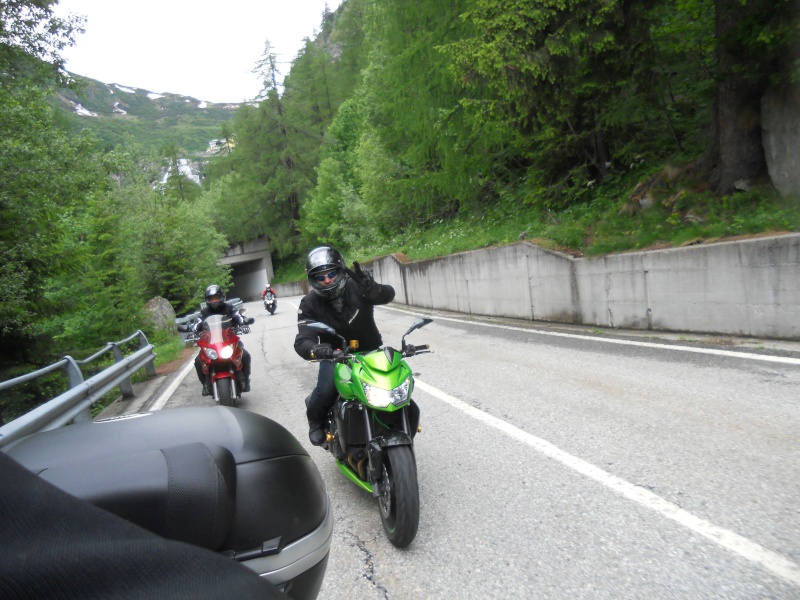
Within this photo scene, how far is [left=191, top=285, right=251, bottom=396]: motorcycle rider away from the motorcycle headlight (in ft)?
16.8

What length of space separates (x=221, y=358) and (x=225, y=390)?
17.5 inches

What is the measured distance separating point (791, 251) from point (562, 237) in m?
5.73

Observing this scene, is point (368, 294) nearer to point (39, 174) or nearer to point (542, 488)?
point (542, 488)

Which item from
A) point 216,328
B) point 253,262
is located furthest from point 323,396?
point 253,262

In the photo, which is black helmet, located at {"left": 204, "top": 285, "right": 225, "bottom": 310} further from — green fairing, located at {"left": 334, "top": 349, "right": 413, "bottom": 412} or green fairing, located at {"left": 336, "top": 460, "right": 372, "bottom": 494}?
green fairing, located at {"left": 334, "top": 349, "right": 413, "bottom": 412}

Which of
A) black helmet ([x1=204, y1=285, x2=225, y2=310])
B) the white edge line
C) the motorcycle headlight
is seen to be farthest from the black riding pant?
black helmet ([x1=204, y1=285, x2=225, y2=310])

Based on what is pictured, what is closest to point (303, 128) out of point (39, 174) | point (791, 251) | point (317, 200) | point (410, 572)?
point (317, 200)

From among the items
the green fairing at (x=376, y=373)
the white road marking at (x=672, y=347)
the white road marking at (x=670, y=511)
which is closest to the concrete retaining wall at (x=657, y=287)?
the white road marking at (x=672, y=347)

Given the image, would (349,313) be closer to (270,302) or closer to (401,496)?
(401,496)

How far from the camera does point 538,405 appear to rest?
20.9ft

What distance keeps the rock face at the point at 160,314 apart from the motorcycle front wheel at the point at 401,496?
77.1 feet

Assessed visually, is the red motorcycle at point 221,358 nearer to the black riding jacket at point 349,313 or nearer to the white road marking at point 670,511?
the black riding jacket at point 349,313

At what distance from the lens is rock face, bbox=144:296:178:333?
83.2 feet

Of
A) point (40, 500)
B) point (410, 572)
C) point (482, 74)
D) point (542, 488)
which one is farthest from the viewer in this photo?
point (482, 74)
